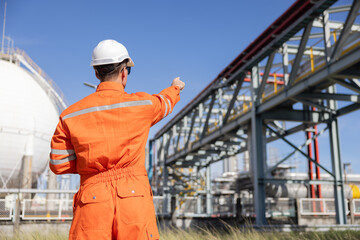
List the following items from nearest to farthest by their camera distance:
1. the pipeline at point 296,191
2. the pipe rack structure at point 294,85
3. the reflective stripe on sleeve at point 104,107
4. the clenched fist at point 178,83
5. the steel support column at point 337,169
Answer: the reflective stripe on sleeve at point 104,107 < the clenched fist at point 178,83 < the pipe rack structure at point 294,85 < the steel support column at point 337,169 < the pipeline at point 296,191

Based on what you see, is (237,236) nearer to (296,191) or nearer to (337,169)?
(337,169)

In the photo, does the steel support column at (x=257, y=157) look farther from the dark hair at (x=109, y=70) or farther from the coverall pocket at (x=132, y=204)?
the coverall pocket at (x=132, y=204)

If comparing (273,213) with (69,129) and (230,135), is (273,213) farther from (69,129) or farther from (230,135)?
(69,129)

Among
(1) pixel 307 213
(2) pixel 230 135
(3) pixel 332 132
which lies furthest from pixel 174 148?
(3) pixel 332 132

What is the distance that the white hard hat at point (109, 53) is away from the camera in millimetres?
2328

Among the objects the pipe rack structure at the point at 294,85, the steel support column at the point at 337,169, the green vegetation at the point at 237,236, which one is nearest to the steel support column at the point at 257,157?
the pipe rack structure at the point at 294,85

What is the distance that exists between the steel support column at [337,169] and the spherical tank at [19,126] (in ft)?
66.1

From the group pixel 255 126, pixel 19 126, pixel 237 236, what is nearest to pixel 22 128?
pixel 19 126

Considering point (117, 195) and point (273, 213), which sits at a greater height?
point (117, 195)

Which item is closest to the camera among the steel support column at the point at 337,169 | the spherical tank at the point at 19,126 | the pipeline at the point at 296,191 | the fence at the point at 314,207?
the steel support column at the point at 337,169

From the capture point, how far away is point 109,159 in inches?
82.5

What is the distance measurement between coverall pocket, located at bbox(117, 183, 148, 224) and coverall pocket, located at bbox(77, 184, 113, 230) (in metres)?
0.07

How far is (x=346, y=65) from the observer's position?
9.72 metres

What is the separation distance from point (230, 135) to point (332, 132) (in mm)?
4996
